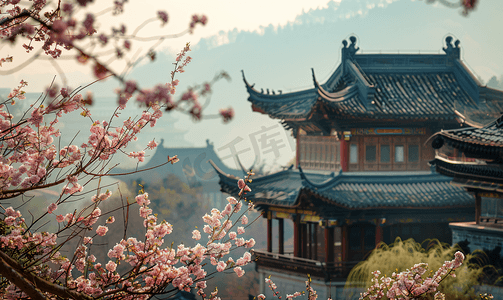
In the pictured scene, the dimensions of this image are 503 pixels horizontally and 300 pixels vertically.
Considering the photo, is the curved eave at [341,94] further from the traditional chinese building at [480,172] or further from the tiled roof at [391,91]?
the traditional chinese building at [480,172]

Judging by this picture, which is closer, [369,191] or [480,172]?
[480,172]

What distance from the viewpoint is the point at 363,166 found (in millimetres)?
17719

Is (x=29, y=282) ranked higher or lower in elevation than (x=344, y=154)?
lower

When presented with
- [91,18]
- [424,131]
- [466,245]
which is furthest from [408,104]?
[91,18]

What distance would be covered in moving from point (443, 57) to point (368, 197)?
674 cm

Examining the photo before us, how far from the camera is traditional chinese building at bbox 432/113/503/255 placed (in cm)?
1235

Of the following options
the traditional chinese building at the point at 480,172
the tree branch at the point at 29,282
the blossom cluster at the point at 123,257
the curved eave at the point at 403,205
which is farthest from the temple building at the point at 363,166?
the tree branch at the point at 29,282

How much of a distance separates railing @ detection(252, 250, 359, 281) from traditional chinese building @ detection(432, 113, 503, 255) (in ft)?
12.6

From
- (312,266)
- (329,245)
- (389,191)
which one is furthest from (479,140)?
(312,266)

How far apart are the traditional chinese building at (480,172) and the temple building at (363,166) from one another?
8.98 ft

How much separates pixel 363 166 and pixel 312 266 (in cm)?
377

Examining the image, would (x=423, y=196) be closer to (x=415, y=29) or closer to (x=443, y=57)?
(x=443, y=57)

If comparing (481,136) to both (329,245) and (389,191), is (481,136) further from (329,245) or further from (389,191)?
(329,245)

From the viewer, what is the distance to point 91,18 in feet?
10.0
